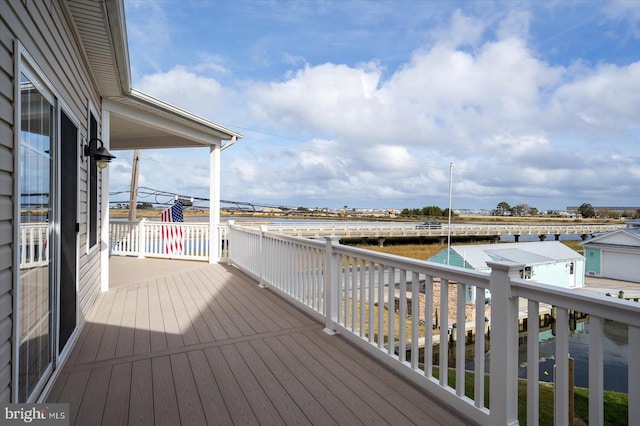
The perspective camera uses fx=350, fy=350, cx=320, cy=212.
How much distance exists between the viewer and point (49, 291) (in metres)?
2.31

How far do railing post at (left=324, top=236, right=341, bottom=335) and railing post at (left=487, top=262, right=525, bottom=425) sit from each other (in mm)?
1717

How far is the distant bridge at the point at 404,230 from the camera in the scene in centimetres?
2892

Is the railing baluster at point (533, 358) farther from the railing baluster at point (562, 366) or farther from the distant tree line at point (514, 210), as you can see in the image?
the distant tree line at point (514, 210)

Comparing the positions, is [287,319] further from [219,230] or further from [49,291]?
[219,230]

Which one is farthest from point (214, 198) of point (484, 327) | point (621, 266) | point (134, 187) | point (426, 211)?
point (426, 211)

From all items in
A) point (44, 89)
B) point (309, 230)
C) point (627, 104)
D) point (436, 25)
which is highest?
point (627, 104)

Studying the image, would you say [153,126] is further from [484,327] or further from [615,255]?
[615,255]

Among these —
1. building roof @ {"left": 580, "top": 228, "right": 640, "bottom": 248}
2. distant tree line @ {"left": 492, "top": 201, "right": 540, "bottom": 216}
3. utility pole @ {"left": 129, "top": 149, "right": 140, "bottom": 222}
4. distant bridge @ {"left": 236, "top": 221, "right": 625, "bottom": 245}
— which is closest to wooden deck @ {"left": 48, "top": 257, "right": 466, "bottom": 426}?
utility pole @ {"left": 129, "top": 149, "right": 140, "bottom": 222}

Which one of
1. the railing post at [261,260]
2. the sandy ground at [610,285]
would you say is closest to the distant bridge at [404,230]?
the sandy ground at [610,285]

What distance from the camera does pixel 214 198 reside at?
763 cm

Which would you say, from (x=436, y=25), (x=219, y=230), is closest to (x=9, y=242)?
(x=219, y=230)

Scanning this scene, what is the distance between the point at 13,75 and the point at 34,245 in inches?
36.4

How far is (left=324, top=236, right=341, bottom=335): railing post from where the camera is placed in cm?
329

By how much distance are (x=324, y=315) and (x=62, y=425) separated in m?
2.18
